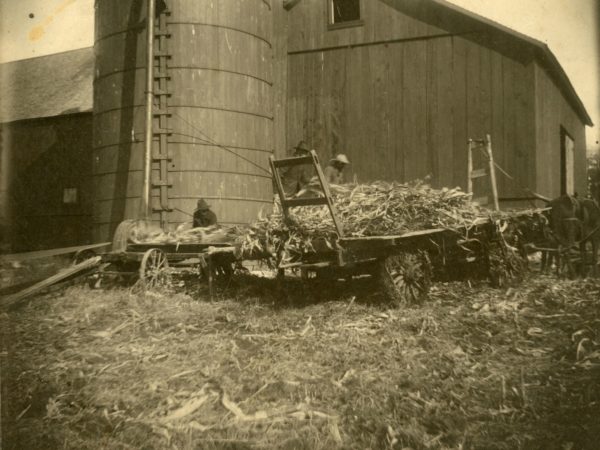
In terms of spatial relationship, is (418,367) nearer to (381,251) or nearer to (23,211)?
(381,251)

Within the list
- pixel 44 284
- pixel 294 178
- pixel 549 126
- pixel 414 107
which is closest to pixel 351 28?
pixel 414 107

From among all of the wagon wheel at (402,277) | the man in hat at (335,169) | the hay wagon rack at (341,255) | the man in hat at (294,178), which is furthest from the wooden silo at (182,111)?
the wagon wheel at (402,277)

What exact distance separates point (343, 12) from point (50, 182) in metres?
11.4

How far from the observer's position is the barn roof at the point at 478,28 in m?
12.2

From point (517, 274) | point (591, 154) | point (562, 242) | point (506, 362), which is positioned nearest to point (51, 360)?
point (506, 362)

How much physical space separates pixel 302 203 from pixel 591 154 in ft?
60.9

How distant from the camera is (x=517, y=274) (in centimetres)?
838

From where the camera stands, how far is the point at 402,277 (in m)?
6.76

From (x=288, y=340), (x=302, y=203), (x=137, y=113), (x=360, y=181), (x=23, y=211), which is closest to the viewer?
(x=288, y=340)

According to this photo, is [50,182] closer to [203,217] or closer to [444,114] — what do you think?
[203,217]

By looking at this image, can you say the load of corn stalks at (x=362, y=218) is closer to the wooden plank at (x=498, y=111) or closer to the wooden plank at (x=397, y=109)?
the wooden plank at (x=498, y=111)

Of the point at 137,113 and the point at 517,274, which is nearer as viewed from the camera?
the point at 517,274

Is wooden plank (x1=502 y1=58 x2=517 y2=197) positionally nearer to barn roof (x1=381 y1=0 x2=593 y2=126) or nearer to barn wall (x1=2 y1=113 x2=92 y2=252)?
barn roof (x1=381 y1=0 x2=593 y2=126)

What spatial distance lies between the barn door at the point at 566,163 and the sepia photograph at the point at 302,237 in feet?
0.33
